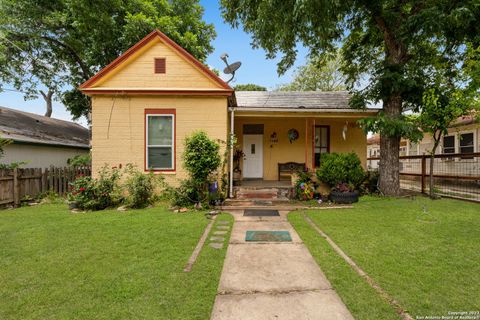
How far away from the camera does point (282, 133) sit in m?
10.6

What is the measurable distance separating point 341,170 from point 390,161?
2.16 m

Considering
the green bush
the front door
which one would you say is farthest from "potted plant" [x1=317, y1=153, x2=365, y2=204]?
the front door

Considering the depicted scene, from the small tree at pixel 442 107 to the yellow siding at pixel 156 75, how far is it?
6.90m

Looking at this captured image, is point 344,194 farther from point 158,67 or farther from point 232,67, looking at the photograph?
point 158,67

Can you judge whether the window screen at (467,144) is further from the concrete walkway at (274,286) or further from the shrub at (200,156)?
the concrete walkway at (274,286)

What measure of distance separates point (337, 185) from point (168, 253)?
19.8 ft

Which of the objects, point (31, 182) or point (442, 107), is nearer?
point (442, 107)

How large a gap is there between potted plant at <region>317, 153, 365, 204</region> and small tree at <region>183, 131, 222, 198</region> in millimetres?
3854

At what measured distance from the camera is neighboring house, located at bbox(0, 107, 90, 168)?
1017cm

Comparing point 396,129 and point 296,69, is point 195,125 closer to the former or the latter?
point 396,129

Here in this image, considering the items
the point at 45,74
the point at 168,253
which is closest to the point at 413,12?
the point at 168,253

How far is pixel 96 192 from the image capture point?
7109 mm

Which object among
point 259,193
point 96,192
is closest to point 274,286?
point 259,193

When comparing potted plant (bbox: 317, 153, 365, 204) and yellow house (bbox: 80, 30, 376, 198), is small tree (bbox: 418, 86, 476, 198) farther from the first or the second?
yellow house (bbox: 80, 30, 376, 198)
